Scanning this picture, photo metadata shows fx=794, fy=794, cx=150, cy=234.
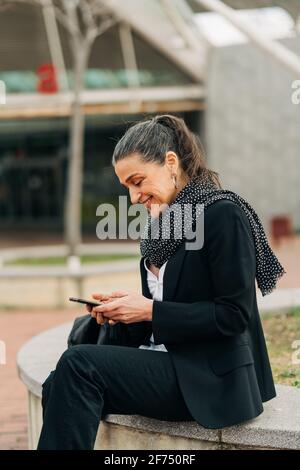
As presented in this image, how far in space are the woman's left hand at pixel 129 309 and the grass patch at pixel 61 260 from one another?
9.08 metres

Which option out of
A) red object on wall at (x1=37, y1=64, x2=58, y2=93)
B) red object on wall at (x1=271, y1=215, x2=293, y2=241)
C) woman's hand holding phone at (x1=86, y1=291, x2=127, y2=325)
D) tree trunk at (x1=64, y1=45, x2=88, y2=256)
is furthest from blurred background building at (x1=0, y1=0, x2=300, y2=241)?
woman's hand holding phone at (x1=86, y1=291, x2=127, y2=325)

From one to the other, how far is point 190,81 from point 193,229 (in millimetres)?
18373

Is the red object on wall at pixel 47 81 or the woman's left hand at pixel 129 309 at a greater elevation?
the woman's left hand at pixel 129 309

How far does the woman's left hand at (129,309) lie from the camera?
285cm

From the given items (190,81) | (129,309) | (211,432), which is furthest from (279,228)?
(129,309)

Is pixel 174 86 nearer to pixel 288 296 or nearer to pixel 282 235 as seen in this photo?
pixel 282 235

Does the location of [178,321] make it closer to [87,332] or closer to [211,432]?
[211,432]

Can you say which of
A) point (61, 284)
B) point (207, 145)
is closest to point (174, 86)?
point (207, 145)

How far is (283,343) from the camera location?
17.7 ft

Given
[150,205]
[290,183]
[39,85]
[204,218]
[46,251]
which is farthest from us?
[290,183]

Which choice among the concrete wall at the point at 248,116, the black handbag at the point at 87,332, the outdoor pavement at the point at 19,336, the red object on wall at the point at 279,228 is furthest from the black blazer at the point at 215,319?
the concrete wall at the point at 248,116

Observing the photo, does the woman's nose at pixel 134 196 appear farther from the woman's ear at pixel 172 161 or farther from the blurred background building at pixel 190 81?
the blurred background building at pixel 190 81

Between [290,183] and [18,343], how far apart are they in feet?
47.3
